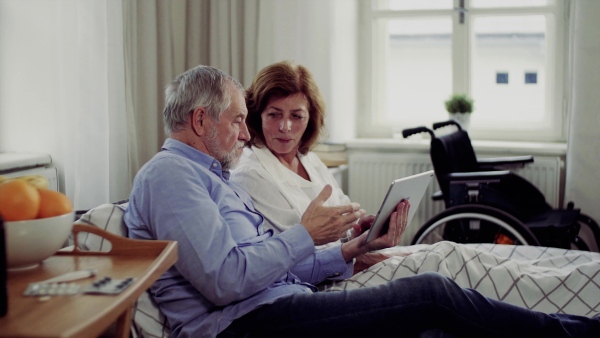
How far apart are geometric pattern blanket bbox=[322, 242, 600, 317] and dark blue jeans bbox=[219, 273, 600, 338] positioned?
0.74ft

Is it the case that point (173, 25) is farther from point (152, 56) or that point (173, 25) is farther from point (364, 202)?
point (364, 202)

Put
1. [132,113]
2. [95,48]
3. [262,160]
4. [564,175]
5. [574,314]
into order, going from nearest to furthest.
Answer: [574,314], [262,160], [95,48], [132,113], [564,175]

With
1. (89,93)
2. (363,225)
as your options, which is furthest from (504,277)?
(89,93)

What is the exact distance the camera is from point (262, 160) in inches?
82.8

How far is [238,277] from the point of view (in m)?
1.47

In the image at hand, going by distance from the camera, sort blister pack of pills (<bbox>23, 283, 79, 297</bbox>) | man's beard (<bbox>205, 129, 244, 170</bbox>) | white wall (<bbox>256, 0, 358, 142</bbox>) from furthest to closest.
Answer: white wall (<bbox>256, 0, 358, 142</bbox>), man's beard (<bbox>205, 129, 244, 170</bbox>), blister pack of pills (<bbox>23, 283, 79, 297</bbox>)

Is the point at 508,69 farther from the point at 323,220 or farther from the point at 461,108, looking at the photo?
the point at 323,220

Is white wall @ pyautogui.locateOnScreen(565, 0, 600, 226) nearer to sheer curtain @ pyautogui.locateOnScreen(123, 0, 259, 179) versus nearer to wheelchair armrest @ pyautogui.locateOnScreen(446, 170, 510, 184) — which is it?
wheelchair armrest @ pyautogui.locateOnScreen(446, 170, 510, 184)

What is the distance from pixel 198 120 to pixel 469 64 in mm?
2418

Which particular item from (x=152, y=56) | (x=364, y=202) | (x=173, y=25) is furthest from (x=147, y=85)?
(x=364, y=202)

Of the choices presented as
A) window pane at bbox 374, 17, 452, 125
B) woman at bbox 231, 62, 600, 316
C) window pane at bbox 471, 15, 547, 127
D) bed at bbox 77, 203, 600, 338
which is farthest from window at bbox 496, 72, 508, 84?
bed at bbox 77, 203, 600, 338

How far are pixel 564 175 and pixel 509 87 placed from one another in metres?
0.62

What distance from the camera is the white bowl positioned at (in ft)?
3.54

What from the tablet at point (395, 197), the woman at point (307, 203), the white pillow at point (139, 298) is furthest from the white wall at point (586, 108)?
the white pillow at point (139, 298)
